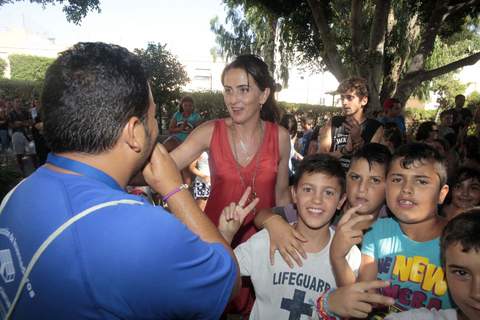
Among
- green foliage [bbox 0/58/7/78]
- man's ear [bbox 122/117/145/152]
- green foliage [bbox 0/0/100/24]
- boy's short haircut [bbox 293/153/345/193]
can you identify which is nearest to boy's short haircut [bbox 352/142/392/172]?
boy's short haircut [bbox 293/153/345/193]

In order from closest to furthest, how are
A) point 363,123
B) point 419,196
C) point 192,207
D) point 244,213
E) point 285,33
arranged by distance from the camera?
point 192,207 < point 244,213 < point 419,196 < point 363,123 < point 285,33

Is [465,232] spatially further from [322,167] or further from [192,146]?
[192,146]

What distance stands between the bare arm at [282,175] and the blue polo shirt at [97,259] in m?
1.62

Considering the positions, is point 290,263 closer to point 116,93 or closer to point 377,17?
point 116,93

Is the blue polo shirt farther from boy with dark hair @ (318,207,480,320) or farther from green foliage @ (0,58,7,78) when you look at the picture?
green foliage @ (0,58,7,78)

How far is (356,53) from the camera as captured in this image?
11.6 m

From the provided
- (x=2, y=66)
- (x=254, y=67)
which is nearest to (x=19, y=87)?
(x=2, y=66)

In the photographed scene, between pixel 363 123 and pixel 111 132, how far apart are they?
3.05 metres

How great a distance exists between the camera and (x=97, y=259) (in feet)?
2.90

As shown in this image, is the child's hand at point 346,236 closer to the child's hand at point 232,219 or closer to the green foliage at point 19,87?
the child's hand at point 232,219

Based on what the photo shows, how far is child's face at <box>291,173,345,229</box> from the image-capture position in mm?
1978

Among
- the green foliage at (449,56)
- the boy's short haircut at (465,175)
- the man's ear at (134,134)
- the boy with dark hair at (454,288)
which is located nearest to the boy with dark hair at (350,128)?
the boy's short haircut at (465,175)

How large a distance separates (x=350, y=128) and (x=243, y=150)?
1353mm

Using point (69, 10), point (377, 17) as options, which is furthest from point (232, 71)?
point (377, 17)
